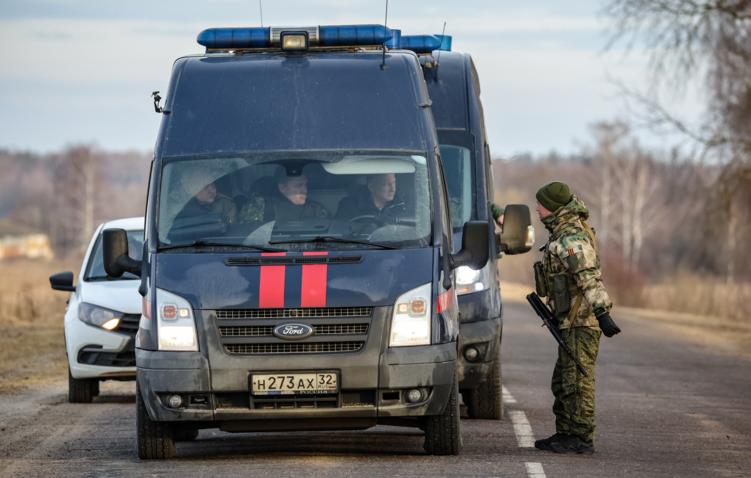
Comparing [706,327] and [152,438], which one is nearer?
[152,438]

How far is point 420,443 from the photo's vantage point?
37.6 feet

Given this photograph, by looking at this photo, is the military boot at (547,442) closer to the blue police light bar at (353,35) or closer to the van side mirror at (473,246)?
the van side mirror at (473,246)

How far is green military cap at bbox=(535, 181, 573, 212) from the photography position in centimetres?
1080

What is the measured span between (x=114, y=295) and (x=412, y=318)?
19.0 feet

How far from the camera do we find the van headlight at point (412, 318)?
9.70 m

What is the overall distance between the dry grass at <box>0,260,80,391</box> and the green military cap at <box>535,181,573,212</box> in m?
7.81

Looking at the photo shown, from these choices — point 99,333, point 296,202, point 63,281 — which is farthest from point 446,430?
point 63,281

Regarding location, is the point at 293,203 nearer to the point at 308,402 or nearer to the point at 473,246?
the point at 473,246

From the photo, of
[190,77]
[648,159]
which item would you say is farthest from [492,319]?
[648,159]

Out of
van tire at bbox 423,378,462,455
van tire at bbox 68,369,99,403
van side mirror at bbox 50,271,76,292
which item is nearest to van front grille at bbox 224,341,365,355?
van tire at bbox 423,378,462,455

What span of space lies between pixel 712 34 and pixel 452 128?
698 inches

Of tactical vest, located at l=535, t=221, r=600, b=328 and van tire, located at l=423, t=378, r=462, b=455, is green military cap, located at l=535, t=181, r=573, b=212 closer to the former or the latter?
tactical vest, located at l=535, t=221, r=600, b=328

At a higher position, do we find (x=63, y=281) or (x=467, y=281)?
(x=467, y=281)

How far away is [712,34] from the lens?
29828mm
